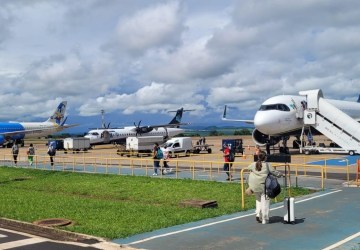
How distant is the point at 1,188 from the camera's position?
65.9ft

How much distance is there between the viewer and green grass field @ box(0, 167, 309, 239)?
1125cm

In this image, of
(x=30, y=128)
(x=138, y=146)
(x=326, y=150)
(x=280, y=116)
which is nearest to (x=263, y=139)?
(x=280, y=116)

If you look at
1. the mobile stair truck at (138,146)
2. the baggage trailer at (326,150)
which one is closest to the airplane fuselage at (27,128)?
the mobile stair truck at (138,146)

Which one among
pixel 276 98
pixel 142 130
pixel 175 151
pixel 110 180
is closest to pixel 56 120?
pixel 142 130

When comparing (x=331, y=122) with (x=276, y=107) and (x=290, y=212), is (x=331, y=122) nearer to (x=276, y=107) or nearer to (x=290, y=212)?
(x=276, y=107)

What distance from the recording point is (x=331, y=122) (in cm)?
3169

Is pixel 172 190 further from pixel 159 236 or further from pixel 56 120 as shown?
pixel 56 120

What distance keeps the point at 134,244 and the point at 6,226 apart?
170 inches

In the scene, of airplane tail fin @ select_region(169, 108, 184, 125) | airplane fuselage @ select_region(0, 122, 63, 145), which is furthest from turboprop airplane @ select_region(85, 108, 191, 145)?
airplane fuselage @ select_region(0, 122, 63, 145)

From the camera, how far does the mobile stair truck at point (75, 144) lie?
49.9 m

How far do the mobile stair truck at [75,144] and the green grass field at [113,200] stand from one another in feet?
81.9

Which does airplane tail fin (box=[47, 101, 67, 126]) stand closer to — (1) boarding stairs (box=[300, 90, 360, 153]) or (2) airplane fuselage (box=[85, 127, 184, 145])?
(2) airplane fuselage (box=[85, 127, 184, 145])

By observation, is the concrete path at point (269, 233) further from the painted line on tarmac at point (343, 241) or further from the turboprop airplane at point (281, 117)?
the turboprop airplane at point (281, 117)

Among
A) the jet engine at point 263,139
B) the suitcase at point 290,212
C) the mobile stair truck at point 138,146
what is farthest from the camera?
the mobile stair truck at point 138,146
